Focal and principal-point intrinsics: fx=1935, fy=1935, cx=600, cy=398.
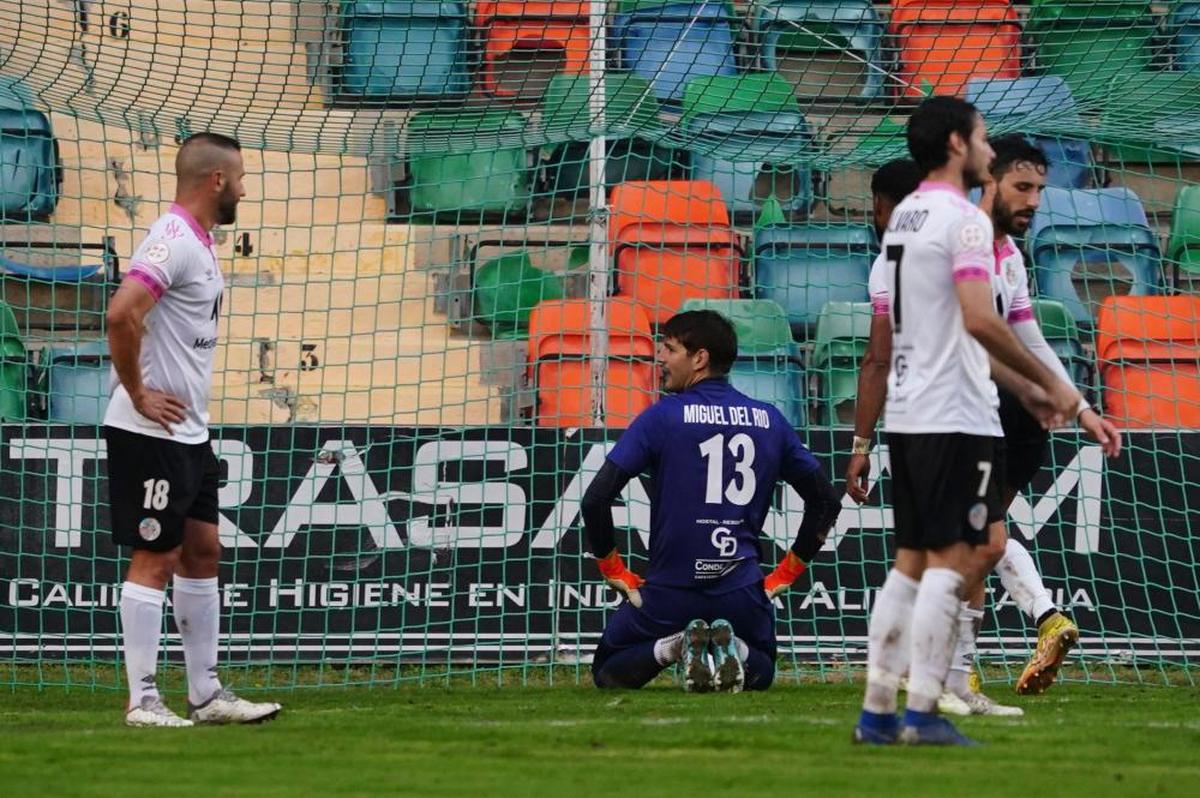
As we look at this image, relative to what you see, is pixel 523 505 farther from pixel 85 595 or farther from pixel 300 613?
pixel 85 595

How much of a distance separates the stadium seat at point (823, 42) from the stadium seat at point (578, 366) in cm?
161

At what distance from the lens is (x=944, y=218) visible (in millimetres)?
5180

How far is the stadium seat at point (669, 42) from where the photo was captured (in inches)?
378

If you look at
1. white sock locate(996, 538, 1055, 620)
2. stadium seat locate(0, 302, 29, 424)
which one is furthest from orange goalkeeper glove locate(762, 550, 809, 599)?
stadium seat locate(0, 302, 29, 424)

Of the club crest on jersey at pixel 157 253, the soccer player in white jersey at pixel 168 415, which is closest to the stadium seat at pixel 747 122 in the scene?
→ the soccer player in white jersey at pixel 168 415

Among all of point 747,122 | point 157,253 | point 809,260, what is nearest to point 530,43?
point 747,122

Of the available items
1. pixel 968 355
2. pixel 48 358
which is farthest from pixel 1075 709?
pixel 48 358

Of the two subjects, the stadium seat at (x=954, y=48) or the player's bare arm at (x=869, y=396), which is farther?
the stadium seat at (x=954, y=48)

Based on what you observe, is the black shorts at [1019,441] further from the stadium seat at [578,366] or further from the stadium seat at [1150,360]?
the stadium seat at [1150,360]

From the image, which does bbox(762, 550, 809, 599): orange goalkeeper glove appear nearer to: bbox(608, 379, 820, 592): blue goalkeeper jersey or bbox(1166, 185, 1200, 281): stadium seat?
bbox(608, 379, 820, 592): blue goalkeeper jersey

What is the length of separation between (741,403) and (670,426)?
0.35 meters

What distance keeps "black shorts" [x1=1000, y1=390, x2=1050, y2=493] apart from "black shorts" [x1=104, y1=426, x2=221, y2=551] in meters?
3.02

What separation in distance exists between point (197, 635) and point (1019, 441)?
3.11m

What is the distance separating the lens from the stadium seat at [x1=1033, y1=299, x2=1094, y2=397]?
10.6 meters
